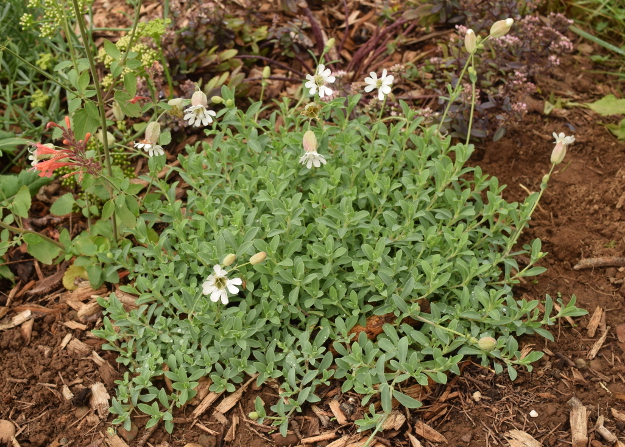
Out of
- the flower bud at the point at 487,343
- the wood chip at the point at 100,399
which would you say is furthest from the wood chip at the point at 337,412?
the wood chip at the point at 100,399

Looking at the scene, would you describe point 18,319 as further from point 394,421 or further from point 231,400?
point 394,421

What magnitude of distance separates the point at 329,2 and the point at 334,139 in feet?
6.37

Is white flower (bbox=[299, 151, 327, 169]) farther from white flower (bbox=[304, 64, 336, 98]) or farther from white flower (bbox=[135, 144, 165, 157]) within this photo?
white flower (bbox=[135, 144, 165, 157])

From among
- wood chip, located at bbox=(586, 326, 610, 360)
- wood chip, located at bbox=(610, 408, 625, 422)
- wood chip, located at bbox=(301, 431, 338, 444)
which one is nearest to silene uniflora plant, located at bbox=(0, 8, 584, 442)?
wood chip, located at bbox=(301, 431, 338, 444)

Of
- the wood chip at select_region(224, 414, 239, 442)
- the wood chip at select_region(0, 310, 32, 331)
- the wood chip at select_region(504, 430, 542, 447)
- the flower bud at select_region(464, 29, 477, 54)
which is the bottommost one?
the wood chip at select_region(504, 430, 542, 447)

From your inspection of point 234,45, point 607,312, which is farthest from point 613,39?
point 234,45

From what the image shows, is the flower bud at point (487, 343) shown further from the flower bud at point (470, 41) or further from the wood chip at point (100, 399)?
the wood chip at point (100, 399)

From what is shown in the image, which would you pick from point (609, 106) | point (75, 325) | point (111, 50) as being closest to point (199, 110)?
point (111, 50)

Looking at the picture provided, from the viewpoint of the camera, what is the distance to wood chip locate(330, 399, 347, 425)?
2428 millimetres

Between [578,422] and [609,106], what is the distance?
2.02m

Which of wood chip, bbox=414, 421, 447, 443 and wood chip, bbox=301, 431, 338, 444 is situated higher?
wood chip, bbox=301, 431, 338, 444

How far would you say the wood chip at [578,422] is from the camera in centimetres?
230

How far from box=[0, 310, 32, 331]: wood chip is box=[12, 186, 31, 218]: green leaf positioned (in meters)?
0.54

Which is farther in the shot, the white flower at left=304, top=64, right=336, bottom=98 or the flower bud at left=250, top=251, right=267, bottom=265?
the white flower at left=304, top=64, right=336, bottom=98
